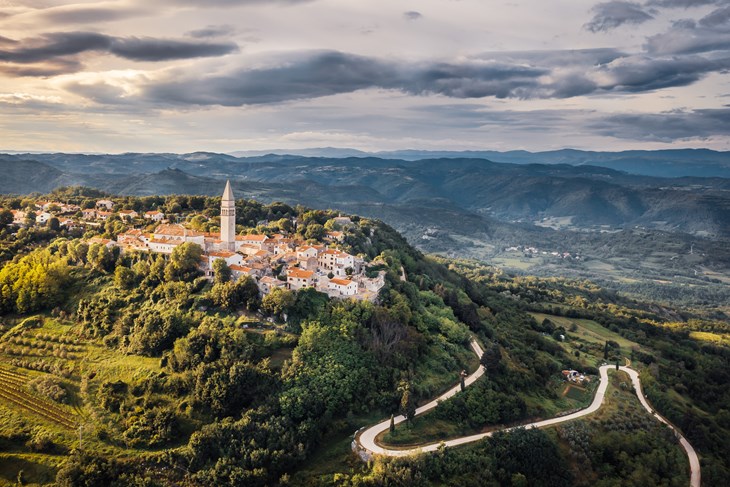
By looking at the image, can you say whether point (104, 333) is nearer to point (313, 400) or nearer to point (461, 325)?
point (313, 400)

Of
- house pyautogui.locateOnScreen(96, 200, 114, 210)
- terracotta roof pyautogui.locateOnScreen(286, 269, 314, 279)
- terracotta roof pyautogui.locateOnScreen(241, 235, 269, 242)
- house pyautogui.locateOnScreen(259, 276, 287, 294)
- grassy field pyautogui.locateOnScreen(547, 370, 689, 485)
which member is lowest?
grassy field pyautogui.locateOnScreen(547, 370, 689, 485)

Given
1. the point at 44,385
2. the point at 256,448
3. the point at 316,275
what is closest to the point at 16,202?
the point at 44,385

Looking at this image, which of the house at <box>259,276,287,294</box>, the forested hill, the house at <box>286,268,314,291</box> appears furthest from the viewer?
the house at <box>286,268,314,291</box>

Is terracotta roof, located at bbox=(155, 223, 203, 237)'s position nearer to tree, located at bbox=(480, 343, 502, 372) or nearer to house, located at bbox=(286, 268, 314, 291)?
house, located at bbox=(286, 268, 314, 291)

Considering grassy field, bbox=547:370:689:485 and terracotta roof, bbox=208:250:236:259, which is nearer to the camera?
grassy field, bbox=547:370:689:485

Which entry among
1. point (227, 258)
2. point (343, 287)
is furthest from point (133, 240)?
point (343, 287)

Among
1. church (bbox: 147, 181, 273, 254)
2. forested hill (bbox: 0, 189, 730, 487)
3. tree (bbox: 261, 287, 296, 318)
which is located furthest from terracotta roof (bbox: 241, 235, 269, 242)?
tree (bbox: 261, 287, 296, 318)
